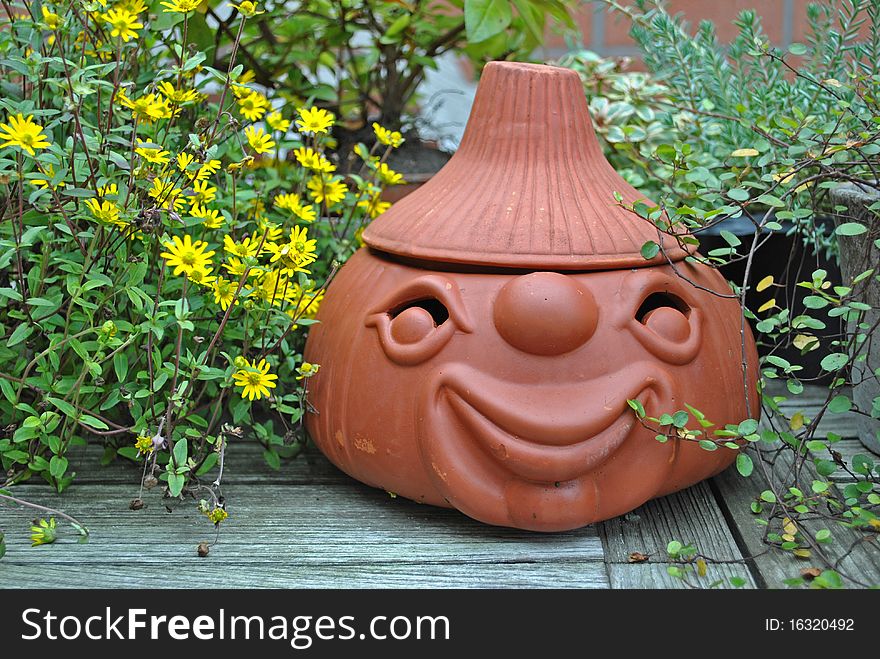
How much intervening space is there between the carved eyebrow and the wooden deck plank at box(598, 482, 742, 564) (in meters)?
0.41

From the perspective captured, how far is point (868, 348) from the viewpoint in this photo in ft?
5.49

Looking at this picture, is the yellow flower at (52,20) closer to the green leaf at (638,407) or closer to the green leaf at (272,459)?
the green leaf at (272,459)

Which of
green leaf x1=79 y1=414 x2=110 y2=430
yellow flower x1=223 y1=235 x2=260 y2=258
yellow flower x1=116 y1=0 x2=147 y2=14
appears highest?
yellow flower x1=116 y1=0 x2=147 y2=14

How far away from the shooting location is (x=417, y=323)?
1.44 meters

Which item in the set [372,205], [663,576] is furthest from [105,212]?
[663,576]

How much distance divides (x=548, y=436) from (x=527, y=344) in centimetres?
14

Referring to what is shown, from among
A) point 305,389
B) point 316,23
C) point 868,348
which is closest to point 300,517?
point 305,389

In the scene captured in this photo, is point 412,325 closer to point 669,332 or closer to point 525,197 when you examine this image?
point 525,197

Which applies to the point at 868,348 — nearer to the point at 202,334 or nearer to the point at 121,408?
the point at 202,334

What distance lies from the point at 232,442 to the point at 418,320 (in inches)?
24.8

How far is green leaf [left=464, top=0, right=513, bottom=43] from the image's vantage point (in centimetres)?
205

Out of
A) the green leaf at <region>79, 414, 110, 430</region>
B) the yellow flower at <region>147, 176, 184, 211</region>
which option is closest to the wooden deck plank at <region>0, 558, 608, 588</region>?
the green leaf at <region>79, 414, 110, 430</region>

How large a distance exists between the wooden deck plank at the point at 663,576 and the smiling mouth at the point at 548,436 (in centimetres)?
15

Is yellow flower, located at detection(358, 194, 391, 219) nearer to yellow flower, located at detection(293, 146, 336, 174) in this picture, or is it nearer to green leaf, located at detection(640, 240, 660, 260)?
yellow flower, located at detection(293, 146, 336, 174)
